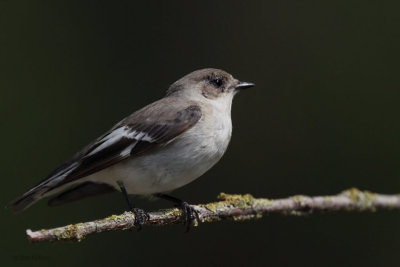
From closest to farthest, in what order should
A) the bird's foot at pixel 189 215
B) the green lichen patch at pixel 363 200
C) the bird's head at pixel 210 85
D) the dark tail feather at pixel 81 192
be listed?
the green lichen patch at pixel 363 200
the bird's foot at pixel 189 215
the dark tail feather at pixel 81 192
the bird's head at pixel 210 85

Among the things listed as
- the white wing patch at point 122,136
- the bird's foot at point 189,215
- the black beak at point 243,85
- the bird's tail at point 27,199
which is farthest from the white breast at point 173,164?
the black beak at point 243,85

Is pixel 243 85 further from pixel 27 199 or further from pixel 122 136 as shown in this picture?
pixel 27 199

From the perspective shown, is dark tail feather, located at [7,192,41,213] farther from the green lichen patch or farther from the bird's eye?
the green lichen patch

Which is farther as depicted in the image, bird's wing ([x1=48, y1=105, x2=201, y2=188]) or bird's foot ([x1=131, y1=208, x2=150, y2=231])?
bird's wing ([x1=48, y1=105, x2=201, y2=188])

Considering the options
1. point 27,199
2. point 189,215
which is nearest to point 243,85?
point 189,215

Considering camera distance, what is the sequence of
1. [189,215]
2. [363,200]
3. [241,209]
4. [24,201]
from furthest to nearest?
[24,201] → [189,215] → [241,209] → [363,200]

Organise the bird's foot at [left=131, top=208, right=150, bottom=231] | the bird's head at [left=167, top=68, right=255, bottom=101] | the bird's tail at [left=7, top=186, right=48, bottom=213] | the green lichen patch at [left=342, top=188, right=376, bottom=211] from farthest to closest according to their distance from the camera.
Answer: the bird's head at [left=167, top=68, right=255, bottom=101] → the bird's tail at [left=7, top=186, right=48, bottom=213] → the bird's foot at [left=131, top=208, right=150, bottom=231] → the green lichen patch at [left=342, top=188, right=376, bottom=211]

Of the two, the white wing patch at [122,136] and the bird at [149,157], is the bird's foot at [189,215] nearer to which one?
the bird at [149,157]

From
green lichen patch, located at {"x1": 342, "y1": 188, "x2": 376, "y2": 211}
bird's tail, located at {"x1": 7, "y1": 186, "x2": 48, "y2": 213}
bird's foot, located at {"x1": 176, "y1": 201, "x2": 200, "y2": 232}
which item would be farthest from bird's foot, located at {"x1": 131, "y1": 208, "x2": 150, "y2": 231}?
green lichen patch, located at {"x1": 342, "y1": 188, "x2": 376, "y2": 211}
